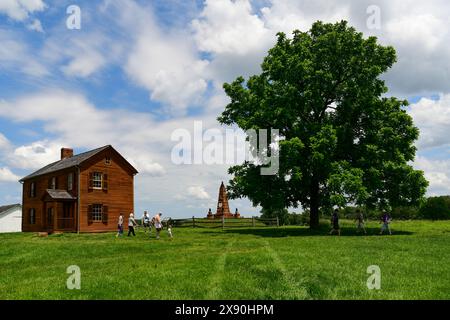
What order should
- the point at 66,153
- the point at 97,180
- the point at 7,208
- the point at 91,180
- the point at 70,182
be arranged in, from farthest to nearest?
the point at 7,208 → the point at 66,153 → the point at 97,180 → the point at 70,182 → the point at 91,180

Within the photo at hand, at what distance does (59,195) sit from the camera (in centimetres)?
4222

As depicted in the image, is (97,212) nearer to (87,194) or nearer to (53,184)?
(87,194)

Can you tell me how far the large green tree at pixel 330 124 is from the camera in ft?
107

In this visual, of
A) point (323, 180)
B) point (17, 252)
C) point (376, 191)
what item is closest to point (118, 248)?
point (17, 252)

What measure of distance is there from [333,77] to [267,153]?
8.31m

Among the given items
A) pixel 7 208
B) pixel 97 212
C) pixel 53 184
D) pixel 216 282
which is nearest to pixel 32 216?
pixel 53 184

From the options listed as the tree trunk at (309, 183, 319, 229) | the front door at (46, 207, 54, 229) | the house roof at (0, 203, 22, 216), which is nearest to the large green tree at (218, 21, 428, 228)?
the tree trunk at (309, 183, 319, 229)

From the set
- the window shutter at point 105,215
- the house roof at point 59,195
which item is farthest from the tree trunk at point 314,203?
the house roof at point 59,195

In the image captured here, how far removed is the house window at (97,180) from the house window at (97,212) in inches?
77.1

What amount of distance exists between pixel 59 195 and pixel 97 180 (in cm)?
396

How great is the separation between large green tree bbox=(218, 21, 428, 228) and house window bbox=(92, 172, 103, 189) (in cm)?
1544

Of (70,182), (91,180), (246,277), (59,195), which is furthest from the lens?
(70,182)
